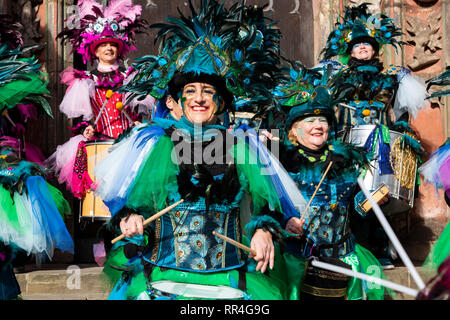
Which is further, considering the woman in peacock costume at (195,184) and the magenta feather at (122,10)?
the magenta feather at (122,10)

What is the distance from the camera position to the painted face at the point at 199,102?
3.98m

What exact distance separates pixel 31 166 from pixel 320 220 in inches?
88.9

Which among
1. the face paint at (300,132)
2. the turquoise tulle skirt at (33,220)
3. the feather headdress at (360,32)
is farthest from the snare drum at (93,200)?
the feather headdress at (360,32)

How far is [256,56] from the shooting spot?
14.0ft

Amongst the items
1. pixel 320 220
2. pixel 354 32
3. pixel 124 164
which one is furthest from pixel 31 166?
pixel 354 32

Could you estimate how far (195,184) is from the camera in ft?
12.5

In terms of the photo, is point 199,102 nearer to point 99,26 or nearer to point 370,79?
point 370,79

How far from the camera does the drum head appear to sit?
357 centimetres

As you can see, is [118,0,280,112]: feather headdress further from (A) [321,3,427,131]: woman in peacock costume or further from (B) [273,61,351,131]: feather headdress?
(A) [321,3,427,131]: woman in peacock costume

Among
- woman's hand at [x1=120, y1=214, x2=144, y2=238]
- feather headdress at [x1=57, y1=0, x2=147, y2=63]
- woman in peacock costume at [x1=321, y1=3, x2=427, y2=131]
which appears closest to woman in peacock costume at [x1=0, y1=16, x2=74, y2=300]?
woman's hand at [x1=120, y1=214, x2=144, y2=238]

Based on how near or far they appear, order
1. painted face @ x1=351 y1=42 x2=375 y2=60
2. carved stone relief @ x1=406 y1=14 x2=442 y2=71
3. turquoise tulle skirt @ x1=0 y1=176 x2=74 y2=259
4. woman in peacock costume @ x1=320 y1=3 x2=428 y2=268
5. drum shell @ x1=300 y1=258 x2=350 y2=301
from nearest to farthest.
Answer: turquoise tulle skirt @ x1=0 y1=176 x2=74 y2=259 < drum shell @ x1=300 y1=258 x2=350 y2=301 < woman in peacock costume @ x1=320 y1=3 x2=428 y2=268 < painted face @ x1=351 y1=42 x2=375 y2=60 < carved stone relief @ x1=406 y1=14 x2=442 y2=71

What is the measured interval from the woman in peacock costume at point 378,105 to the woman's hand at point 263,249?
3.05 metres

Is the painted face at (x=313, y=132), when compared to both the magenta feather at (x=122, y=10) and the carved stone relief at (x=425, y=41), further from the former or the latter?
the carved stone relief at (x=425, y=41)

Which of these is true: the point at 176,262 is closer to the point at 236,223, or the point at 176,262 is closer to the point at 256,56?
the point at 236,223
